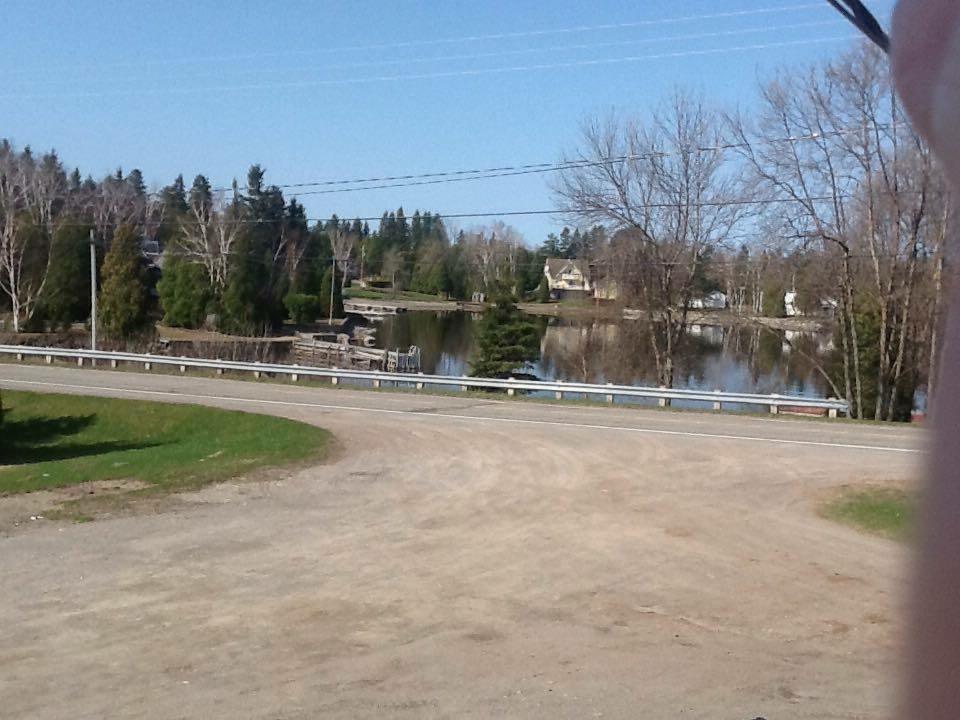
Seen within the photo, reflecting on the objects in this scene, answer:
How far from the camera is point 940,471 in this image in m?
0.84

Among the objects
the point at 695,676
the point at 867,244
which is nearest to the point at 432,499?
the point at 695,676

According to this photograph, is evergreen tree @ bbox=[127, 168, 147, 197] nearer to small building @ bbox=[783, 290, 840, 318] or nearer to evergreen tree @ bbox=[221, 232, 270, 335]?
evergreen tree @ bbox=[221, 232, 270, 335]

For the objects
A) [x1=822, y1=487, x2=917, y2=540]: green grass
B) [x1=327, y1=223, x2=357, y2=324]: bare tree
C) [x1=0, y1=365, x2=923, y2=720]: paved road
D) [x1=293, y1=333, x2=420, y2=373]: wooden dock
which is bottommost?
[x1=0, y1=365, x2=923, y2=720]: paved road

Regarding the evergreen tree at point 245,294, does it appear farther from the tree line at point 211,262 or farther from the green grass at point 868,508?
the green grass at point 868,508

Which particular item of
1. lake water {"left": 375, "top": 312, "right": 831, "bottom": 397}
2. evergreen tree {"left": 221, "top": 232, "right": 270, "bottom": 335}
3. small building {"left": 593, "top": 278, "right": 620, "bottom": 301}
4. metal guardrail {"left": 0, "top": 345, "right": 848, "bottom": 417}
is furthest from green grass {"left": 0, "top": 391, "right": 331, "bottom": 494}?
evergreen tree {"left": 221, "top": 232, "right": 270, "bottom": 335}

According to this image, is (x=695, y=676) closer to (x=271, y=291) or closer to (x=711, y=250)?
(x=711, y=250)

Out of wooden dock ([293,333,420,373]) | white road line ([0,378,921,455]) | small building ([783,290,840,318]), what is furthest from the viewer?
wooden dock ([293,333,420,373])

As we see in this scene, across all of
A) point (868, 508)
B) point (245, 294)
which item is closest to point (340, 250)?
point (245, 294)

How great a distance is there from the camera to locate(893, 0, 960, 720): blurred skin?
819mm

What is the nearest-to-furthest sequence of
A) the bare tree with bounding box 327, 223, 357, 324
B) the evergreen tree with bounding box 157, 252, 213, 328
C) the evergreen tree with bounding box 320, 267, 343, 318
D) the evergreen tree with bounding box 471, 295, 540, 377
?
the evergreen tree with bounding box 471, 295, 540, 377, the evergreen tree with bounding box 157, 252, 213, 328, the bare tree with bounding box 327, 223, 357, 324, the evergreen tree with bounding box 320, 267, 343, 318

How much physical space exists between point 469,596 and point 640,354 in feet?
90.6

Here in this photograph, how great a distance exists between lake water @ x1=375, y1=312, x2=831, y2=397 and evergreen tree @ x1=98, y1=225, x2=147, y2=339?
12457 mm

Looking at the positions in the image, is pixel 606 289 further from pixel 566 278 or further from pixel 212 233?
pixel 212 233

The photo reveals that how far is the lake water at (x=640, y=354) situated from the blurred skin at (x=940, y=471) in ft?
100
